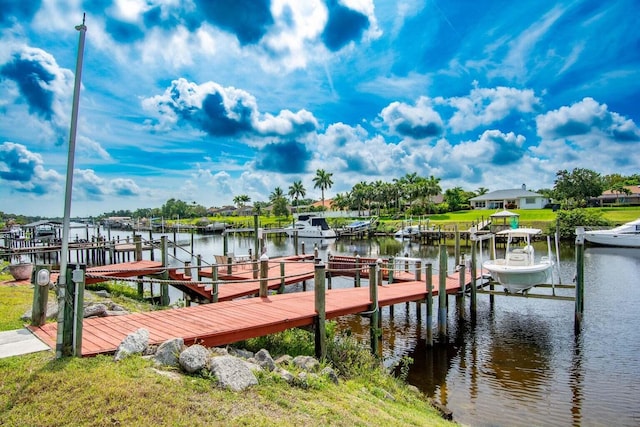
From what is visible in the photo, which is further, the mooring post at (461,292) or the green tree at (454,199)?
the green tree at (454,199)

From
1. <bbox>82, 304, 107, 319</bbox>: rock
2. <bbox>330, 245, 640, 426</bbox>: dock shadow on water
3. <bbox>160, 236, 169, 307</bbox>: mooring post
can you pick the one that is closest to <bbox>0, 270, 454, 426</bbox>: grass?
<bbox>82, 304, 107, 319</bbox>: rock

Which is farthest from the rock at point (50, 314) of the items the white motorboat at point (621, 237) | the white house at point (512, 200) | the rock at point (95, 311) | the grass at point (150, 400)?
the white house at point (512, 200)

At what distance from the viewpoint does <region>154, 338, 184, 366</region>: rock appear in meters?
5.75

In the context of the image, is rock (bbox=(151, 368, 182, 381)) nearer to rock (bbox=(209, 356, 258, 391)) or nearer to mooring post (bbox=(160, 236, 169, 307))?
rock (bbox=(209, 356, 258, 391))

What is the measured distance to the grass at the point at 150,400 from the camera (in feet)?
14.5

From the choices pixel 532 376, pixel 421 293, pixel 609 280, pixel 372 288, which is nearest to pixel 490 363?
pixel 532 376

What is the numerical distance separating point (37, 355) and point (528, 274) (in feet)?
50.6

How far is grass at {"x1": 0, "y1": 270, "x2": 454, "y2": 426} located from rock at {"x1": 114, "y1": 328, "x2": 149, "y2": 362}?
0.53ft

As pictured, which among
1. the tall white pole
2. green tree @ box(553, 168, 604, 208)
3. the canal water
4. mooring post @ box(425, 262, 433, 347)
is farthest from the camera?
green tree @ box(553, 168, 604, 208)

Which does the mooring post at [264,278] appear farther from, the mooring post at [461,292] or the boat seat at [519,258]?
the boat seat at [519,258]

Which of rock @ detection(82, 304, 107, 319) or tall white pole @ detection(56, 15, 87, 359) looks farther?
rock @ detection(82, 304, 107, 319)

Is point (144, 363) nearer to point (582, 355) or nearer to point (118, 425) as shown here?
point (118, 425)

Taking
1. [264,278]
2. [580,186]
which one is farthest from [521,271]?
[580,186]

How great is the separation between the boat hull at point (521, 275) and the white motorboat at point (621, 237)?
112 ft
